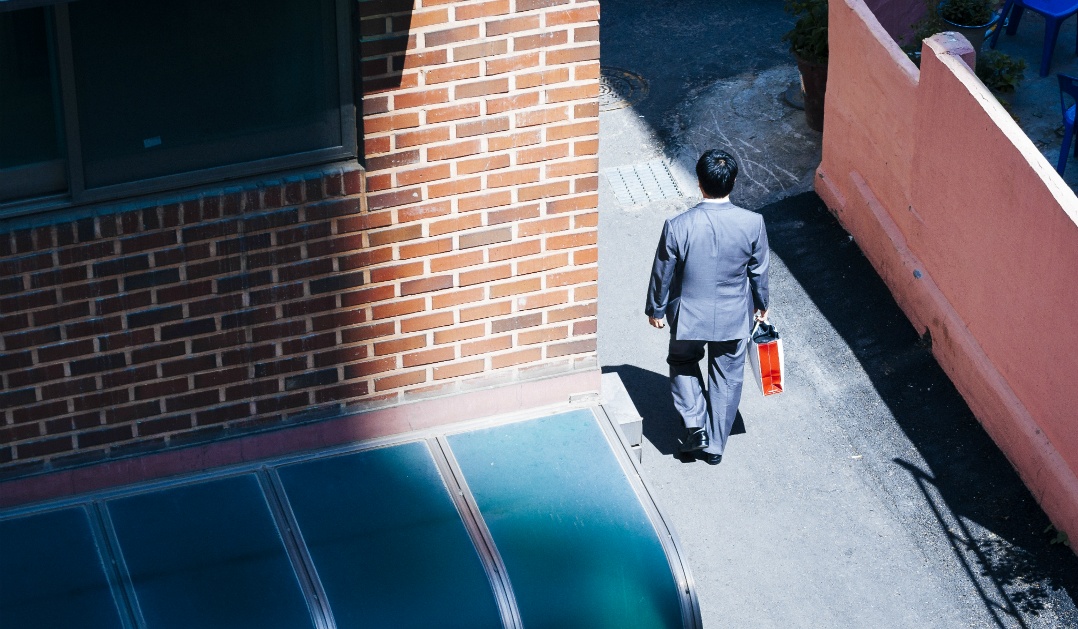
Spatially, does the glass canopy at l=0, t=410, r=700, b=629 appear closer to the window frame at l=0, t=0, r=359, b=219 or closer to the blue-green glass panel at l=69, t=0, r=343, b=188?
the window frame at l=0, t=0, r=359, b=219

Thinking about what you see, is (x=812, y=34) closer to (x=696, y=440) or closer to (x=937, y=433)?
(x=937, y=433)

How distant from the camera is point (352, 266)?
5875mm

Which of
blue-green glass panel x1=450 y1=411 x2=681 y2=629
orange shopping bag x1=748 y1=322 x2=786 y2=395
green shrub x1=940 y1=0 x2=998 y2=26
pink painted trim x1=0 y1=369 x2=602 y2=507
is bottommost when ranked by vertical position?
orange shopping bag x1=748 y1=322 x2=786 y2=395

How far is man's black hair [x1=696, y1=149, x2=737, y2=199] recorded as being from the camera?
7.45 meters

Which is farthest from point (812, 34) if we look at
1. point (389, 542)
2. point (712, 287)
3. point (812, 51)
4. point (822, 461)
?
point (389, 542)

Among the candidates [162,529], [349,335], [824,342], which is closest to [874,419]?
[824,342]

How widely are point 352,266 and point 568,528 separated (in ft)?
4.61

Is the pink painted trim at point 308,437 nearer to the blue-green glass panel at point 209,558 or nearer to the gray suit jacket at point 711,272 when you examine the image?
the blue-green glass panel at point 209,558

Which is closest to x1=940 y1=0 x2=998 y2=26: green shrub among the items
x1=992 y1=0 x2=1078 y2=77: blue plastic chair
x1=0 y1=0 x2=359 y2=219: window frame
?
x1=992 y1=0 x2=1078 y2=77: blue plastic chair

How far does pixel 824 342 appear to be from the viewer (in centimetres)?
939

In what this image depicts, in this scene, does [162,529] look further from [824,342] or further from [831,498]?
[824,342]

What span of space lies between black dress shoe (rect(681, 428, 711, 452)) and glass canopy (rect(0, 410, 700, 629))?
6.58 feet

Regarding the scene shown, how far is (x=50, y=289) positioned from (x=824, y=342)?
17.8 feet

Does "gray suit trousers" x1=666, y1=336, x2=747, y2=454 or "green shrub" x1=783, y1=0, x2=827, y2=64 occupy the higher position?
"green shrub" x1=783, y1=0, x2=827, y2=64
